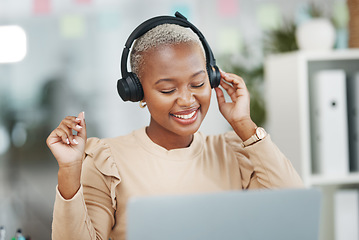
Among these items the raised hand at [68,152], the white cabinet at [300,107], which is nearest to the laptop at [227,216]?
the raised hand at [68,152]

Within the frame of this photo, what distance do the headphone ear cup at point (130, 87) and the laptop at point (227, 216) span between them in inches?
18.1

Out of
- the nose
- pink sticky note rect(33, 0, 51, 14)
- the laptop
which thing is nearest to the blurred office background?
pink sticky note rect(33, 0, 51, 14)

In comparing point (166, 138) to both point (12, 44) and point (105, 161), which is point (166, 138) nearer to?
point (105, 161)

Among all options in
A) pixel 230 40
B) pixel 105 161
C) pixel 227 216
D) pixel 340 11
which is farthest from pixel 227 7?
pixel 227 216

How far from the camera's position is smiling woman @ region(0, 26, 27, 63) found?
8.66ft

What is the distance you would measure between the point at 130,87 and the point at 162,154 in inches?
8.1

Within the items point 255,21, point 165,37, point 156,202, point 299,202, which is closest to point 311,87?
point 255,21

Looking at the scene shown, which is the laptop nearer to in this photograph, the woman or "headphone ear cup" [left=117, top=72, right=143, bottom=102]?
the woman

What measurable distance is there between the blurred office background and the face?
159 centimetres

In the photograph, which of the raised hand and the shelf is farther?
the shelf

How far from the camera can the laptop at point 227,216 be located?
753mm

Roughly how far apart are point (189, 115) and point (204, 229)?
17.0 inches

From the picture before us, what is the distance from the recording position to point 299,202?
0.81 m

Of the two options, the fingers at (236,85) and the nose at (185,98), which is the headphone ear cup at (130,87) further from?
the fingers at (236,85)
